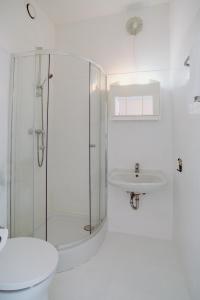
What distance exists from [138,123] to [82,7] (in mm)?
1547

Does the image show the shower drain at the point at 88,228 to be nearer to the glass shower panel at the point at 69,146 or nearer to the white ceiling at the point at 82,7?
the glass shower panel at the point at 69,146

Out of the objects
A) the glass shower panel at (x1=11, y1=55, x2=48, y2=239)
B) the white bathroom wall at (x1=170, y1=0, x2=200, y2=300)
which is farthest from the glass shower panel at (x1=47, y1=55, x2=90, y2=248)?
the white bathroom wall at (x1=170, y1=0, x2=200, y2=300)

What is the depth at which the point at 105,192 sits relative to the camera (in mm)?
2439

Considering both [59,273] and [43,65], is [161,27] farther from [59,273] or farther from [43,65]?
[59,273]

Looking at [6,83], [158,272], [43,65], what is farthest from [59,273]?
[43,65]

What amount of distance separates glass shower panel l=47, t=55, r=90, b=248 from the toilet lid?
0.84 m

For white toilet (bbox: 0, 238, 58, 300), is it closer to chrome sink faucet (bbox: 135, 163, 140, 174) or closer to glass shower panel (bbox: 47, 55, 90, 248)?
glass shower panel (bbox: 47, 55, 90, 248)

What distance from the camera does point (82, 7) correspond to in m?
2.23

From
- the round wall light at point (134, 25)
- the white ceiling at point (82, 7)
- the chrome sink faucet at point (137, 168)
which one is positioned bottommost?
the chrome sink faucet at point (137, 168)

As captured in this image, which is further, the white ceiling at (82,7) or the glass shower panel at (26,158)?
the white ceiling at (82,7)

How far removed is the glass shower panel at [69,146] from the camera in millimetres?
2150

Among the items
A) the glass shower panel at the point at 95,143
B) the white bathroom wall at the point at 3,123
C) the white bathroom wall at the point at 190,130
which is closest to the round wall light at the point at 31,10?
the white bathroom wall at the point at 3,123

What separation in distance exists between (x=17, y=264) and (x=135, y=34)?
8.52 feet

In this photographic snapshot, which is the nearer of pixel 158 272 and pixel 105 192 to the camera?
pixel 158 272
